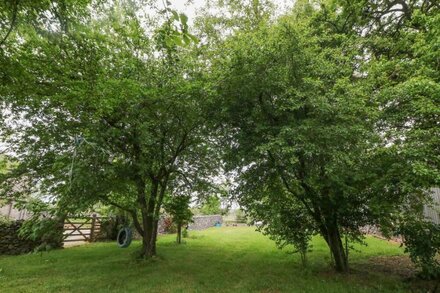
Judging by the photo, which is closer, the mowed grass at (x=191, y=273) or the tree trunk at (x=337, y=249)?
the mowed grass at (x=191, y=273)

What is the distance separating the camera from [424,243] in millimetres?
5496

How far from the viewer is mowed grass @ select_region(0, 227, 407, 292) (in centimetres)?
607

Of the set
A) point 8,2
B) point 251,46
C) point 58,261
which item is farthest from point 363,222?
point 58,261

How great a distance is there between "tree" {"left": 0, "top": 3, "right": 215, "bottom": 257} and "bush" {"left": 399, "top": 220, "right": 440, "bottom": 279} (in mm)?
5417

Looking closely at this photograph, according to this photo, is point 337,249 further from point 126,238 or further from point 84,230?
point 84,230

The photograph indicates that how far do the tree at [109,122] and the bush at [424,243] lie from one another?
5417 millimetres

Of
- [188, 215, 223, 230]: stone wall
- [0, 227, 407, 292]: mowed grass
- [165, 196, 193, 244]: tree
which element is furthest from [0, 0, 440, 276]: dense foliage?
[188, 215, 223, 230]: stone wall

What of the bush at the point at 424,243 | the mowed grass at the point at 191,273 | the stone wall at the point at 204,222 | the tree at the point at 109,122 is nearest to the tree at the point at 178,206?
the tree at the point at 109,122

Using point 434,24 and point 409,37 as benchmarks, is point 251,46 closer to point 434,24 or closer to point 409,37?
point 434,24

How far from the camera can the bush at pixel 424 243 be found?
17.8 feet

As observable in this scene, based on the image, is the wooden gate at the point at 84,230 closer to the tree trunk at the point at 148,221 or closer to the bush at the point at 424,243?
the tree trunk at the point at 148,221

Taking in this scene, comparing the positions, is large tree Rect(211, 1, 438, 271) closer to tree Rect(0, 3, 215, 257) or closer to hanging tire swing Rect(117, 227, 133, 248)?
tree Rect(0, 3, 215, 257)

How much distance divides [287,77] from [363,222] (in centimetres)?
413

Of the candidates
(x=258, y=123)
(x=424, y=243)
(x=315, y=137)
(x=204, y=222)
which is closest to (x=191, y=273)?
(x=258, y=123)
